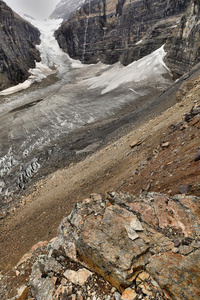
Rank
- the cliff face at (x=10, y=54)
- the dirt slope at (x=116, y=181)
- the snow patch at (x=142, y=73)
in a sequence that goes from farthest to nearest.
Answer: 1. the cliff face at (x=10, y=54)
2. the snow patch at (x=142, y=73)
3. the dirt slope at (x=116, y=181)

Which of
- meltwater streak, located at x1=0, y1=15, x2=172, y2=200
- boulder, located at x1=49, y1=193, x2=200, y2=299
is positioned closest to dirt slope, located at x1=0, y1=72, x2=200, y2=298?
boulder, located at x1=49, y1=193, x2=200, y2=299

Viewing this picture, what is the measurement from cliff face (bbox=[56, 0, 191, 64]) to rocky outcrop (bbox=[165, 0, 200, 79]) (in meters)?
11.9

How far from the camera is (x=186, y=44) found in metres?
31.5

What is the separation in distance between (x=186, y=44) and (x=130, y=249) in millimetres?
37795

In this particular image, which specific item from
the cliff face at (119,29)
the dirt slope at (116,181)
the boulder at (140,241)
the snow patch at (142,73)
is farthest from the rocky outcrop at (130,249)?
the cliff face at (119,29)

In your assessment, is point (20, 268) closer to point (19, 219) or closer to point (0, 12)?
point (19, 219)

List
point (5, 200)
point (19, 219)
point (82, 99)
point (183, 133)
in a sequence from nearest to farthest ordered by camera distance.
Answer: point (183, 133), point (19, 219), point (5, 200), point (82, 99)

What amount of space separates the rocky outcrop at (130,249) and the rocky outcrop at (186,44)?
33.1 metres

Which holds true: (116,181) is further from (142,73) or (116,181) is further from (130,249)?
(142,73)

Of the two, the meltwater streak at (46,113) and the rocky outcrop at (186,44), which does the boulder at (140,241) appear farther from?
the rocky outcrop at (186,44)

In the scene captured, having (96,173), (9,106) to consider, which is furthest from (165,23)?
(96,173)

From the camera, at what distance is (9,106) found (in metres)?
35.7

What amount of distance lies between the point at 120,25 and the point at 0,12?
1522 inches

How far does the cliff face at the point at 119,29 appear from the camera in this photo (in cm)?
4694
